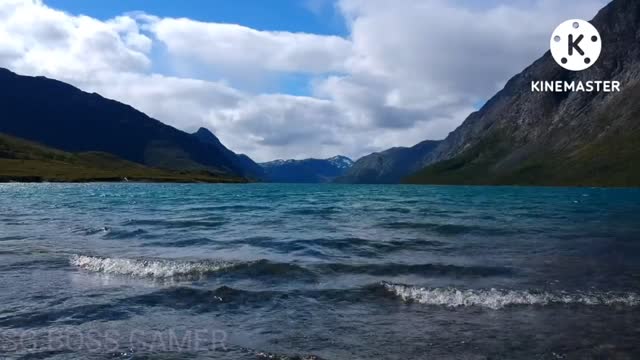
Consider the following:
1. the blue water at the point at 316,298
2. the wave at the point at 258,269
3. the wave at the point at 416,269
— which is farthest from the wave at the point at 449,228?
the wave at the point at 258,269

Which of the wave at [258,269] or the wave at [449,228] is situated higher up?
the wave at [449,228]

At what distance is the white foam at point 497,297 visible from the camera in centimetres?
2111

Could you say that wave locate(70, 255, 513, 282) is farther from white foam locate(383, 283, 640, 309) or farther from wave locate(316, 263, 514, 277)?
white foam locate(383, 283, 640, 309)

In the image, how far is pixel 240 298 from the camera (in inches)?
853

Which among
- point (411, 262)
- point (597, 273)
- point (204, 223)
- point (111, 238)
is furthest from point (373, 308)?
point (204, 223)

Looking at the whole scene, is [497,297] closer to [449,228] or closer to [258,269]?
[258,269]

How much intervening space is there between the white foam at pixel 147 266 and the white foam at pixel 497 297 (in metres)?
9.74

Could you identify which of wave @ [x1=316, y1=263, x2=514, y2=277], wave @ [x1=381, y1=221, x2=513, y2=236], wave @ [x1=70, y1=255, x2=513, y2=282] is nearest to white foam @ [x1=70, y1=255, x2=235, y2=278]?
wave @ [x1=70, y1=255, x2=513, y2=282]

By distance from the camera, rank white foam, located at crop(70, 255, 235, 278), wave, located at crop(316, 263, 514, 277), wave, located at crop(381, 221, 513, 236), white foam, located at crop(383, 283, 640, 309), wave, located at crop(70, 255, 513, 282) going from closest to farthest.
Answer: white foam, located at crop(383, 283, 640, 309) < white foam, located at crop(70, 255, 235, 278) < wave, located at crop(70, 255, 513, 282) < wave, located at crop(316, 263, 514, 277) < wave, located at crop(381, 221, 513, 236)

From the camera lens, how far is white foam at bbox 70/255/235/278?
87.1 ft

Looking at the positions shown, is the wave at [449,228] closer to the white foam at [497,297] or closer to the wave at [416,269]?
the wave at [416,269]

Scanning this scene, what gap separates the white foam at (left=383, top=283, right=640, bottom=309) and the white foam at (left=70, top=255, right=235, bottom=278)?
32.0 feet

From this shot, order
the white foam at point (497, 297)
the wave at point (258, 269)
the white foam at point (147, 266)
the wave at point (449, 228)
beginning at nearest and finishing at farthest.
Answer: the white foam at point (497, 297), the white foam at point (147, 266), the wave at point (258, 269), the wave at point (449, 228)

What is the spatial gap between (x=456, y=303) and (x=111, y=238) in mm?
29543
